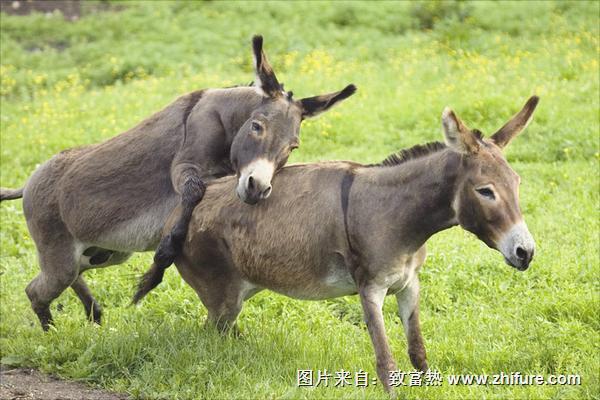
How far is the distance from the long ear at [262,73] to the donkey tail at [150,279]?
59.9 inches

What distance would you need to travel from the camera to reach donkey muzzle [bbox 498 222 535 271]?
474 cm

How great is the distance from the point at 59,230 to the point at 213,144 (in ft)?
5.41

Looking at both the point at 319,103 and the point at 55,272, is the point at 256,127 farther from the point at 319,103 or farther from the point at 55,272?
the point at 55,272

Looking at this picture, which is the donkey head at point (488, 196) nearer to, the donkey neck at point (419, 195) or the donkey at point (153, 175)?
the donkey neck at point (419, 195)

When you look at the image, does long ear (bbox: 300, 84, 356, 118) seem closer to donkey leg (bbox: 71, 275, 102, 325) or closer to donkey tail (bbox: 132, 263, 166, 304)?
donkey tail (bbox: 132, 263, 166, 304)

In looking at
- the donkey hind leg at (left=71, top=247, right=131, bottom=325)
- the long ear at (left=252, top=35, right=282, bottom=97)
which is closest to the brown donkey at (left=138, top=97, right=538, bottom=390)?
the long ear at (left=252, top=35, right=282, bottom=97)

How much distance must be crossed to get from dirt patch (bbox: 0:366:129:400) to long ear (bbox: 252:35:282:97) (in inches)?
94.7

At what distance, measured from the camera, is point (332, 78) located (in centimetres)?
1507

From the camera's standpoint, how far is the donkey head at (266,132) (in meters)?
5.57

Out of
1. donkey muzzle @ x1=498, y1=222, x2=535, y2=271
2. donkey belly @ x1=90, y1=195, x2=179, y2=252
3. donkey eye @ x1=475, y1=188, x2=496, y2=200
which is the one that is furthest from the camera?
donkey belly @ x1=90, y1=195, x2=179, y2=252

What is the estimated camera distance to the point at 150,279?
6348mm

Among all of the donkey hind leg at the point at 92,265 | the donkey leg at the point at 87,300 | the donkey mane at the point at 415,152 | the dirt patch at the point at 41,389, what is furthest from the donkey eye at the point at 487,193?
the donkey leg at the point at 87,300

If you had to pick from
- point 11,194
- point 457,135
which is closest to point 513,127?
point 457,135

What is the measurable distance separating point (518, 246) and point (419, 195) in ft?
2.72
